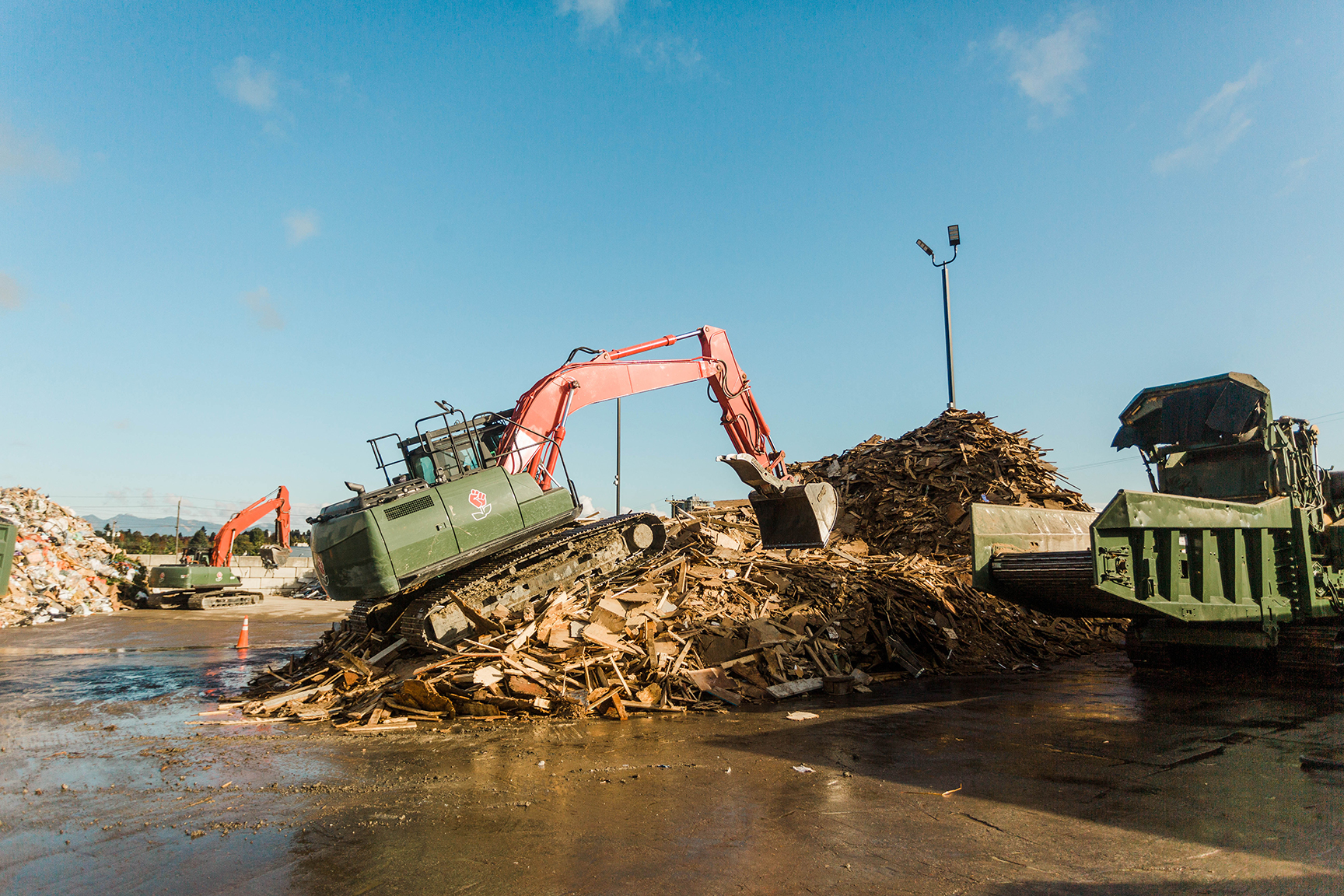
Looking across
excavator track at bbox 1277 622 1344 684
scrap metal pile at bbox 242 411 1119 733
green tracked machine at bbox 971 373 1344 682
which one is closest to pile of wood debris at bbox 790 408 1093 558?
scrap metal pile at bbox 242 411 1119 733

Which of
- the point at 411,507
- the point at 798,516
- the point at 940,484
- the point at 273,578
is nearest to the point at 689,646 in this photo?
the point at 798,516

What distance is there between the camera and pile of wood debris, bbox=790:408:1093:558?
655 inches

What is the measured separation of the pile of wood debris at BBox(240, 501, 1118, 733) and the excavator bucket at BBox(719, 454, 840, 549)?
2.65ft

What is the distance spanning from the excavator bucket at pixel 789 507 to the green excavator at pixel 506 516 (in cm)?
2

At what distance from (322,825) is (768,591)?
773 cm

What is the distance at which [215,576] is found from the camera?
28.5 metres

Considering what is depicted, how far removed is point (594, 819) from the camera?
5000mm

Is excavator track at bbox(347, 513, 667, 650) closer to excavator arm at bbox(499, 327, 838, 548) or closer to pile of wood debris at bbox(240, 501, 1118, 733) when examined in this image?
pile of wood debris at bbox(240, 501, 1118, 733)

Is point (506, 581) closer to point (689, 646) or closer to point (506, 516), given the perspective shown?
point (506, 516)

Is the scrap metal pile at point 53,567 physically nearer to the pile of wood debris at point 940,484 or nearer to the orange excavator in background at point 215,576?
the orange excavator in background at point 215,576

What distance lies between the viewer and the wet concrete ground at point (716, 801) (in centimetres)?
406

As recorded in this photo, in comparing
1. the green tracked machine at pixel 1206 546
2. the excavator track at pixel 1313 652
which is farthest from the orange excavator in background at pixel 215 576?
the excavator track at pixel 1313 652

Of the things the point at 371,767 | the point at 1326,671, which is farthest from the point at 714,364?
the point at 1326,671

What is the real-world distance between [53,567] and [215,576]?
4.84 m
